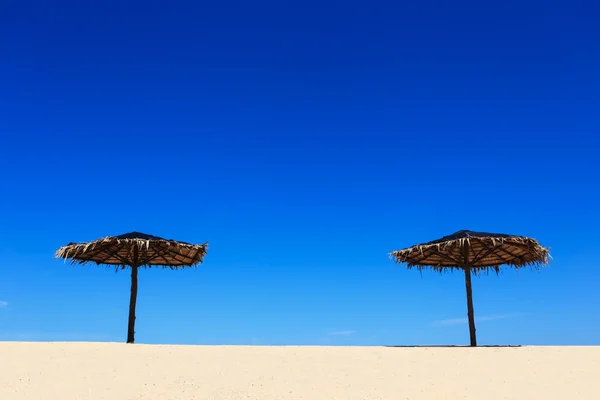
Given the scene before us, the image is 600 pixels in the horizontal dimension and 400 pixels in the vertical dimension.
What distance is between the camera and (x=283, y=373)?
10555 millimetres

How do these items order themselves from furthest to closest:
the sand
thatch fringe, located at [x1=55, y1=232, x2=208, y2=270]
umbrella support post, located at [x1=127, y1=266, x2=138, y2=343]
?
umbrella support post, located at [x1=127, y1=266, x2=138, y2=343] < thatch fringe, located at [x1=55, y1=232, x2=208, y2=270] < the sand

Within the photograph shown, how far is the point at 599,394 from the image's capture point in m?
9.60

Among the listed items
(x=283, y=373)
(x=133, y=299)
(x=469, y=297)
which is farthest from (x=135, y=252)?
(x=469, y=297)

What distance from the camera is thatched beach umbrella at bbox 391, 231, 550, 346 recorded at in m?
18.2

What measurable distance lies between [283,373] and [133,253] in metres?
10.7

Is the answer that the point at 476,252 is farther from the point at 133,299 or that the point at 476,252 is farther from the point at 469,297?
the point at 133,299

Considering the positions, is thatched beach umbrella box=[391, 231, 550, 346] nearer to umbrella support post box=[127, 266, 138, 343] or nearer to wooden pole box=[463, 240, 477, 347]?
wooden pole box=[463, 240, 477, 347]

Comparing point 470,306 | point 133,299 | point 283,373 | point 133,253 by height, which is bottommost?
point 283,373

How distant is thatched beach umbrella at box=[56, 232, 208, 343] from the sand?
4.80 m

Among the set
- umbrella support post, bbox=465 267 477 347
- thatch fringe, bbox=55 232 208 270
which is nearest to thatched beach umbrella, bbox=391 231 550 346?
umbrella support post, bbox=465 267 477 347

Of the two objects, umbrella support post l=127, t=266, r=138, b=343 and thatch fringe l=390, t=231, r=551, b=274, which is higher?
thatch fringe l=390, t=231, r=551, b=274

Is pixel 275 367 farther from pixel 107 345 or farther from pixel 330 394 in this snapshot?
pixel 107 345

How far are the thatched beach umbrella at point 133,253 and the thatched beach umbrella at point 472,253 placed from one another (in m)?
7.96

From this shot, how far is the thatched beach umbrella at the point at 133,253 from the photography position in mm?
18047
